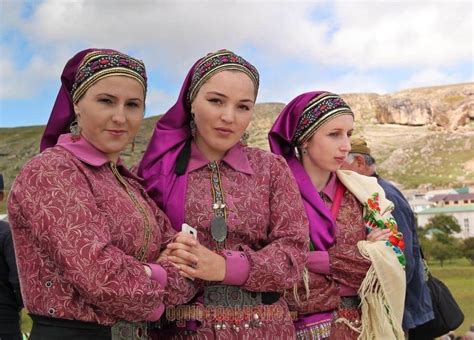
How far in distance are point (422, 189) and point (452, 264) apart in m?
32.4

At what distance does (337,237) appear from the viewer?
112 inches

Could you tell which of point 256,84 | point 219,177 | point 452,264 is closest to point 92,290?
point 219,177

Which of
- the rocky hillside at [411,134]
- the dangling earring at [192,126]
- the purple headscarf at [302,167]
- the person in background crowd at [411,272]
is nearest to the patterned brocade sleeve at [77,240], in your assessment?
the dangling earring at [192,126]

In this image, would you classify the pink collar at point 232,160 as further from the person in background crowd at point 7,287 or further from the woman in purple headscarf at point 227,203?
the person in background crowd at point 7,287

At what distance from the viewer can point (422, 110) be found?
9062 centimetres

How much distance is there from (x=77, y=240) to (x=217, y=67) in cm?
92

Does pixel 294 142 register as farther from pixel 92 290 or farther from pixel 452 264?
pixel 452 264

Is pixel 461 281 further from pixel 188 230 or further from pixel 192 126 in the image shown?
pixel 188 230

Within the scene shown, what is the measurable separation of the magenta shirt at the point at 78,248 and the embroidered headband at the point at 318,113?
1170mm

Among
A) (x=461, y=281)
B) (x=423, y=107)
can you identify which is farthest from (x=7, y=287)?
(x=423, y=107)

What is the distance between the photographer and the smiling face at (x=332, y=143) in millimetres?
2871

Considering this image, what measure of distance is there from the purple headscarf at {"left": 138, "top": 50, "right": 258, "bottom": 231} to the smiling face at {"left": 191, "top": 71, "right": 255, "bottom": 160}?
0.04m

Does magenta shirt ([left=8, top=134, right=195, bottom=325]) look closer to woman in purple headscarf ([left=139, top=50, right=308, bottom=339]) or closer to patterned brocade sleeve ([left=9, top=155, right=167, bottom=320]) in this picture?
patterned brocade sleeve ([left=9, top=155, right=167, bottom=320])

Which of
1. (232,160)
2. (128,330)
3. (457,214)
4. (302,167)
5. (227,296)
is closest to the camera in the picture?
(128,330)
